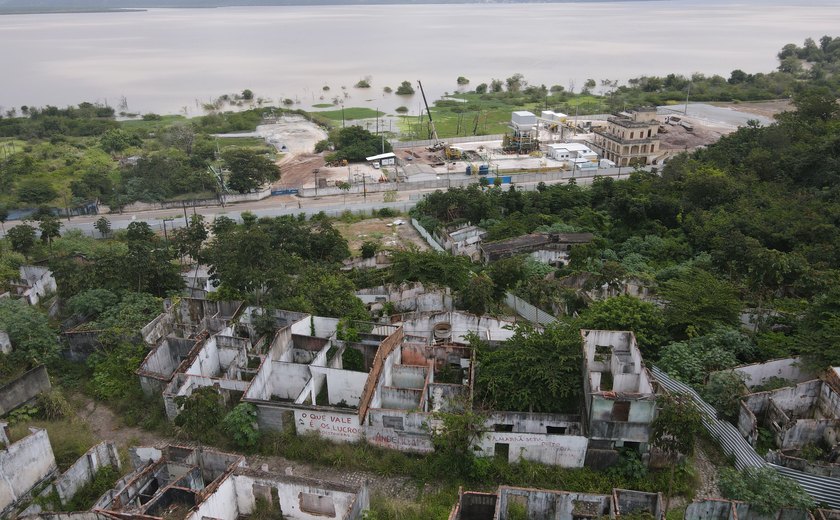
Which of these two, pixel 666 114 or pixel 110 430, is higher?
pixel 666 114

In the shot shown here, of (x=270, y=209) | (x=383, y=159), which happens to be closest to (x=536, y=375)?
(x=270, y=209)

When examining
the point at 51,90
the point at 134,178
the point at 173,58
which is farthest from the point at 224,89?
the point at 134,178

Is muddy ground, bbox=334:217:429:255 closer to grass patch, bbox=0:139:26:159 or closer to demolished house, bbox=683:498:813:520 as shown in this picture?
demolished house, bbox=683:498:813:520

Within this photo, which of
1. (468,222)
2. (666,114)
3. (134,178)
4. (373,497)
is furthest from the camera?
(666,114)

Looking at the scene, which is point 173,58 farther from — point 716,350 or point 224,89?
point 716,350

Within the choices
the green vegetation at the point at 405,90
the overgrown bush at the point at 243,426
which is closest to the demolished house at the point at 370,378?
the overgrown bush at the point at 243,426

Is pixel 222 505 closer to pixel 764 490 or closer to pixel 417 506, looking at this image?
pixel 417 506
